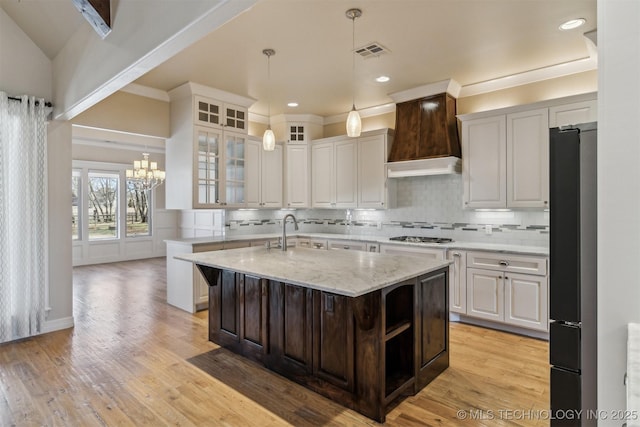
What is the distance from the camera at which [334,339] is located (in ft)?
8.04

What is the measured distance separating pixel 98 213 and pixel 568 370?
9644mm

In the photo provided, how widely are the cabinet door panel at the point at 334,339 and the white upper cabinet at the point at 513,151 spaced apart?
2.61m

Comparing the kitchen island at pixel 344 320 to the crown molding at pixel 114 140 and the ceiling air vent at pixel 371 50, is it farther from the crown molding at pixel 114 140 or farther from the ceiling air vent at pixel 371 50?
the crown molding at pixel 114 140

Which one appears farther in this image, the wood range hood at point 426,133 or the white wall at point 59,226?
the wood range hood at point 426,133

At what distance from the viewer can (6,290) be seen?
11.4 ft

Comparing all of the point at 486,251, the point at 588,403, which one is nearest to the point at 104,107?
the point at 486,251

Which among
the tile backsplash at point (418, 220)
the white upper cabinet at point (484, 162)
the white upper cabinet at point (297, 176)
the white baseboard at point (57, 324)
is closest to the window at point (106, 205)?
the tile backsplash at point (418, 220)

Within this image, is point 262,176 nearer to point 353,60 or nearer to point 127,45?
point 353,60

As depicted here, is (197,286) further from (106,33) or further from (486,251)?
(486,251)

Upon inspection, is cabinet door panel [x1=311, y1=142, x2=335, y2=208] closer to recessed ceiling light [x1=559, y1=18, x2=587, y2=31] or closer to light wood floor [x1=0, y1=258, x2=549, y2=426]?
light wood floor [x1=0, y1=258, x2=549, y2=426]

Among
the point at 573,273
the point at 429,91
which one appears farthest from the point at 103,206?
the point at 573,273

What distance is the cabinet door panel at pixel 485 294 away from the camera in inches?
150

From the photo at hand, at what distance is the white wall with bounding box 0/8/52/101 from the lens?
346cm

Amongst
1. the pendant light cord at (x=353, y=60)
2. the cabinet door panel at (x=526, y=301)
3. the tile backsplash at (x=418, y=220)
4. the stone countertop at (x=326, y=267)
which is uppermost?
the pendant light cord at (x=353, y=60)
